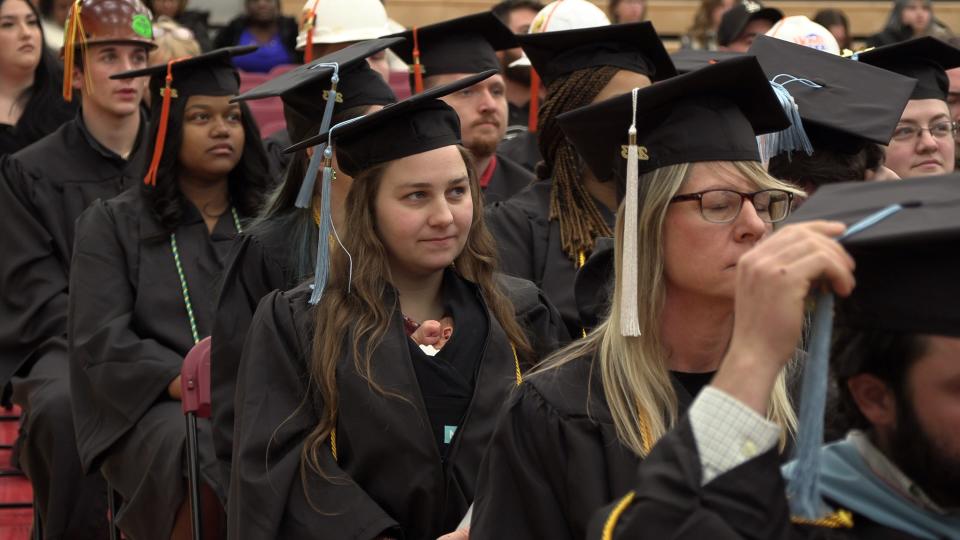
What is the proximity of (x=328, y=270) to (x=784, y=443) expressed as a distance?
154 cm

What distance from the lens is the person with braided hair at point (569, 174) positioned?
4.99m

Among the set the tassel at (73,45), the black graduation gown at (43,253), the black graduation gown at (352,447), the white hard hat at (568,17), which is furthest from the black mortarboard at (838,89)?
the tassel at (73,45)

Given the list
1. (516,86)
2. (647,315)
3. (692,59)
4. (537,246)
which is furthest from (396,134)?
(516,86)

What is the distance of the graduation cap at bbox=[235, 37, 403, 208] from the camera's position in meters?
4.74

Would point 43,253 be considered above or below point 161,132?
below

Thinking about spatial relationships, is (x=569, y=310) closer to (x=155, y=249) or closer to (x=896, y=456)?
(x=155, y=249)

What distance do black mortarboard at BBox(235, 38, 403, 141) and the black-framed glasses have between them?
2.09m

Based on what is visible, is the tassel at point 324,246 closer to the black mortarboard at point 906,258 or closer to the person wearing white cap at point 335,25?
the black mortarboard at point 906,258

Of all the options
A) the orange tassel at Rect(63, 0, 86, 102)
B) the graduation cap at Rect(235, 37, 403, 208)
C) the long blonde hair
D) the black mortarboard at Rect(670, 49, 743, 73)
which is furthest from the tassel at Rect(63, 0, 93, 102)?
the long blonde hair

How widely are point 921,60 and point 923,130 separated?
0.31 metres

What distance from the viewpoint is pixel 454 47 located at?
653 centimetres

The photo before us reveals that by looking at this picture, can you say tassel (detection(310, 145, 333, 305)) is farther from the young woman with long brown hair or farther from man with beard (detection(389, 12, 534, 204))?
man with beard (detection(389, 12, 534, 204))

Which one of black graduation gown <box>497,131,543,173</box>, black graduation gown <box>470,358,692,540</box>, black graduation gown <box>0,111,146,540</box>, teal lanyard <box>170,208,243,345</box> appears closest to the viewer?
black graduation gown <box>470,358,692,540</box>

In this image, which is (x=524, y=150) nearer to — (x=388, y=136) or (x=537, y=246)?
(x=537, y=246)
